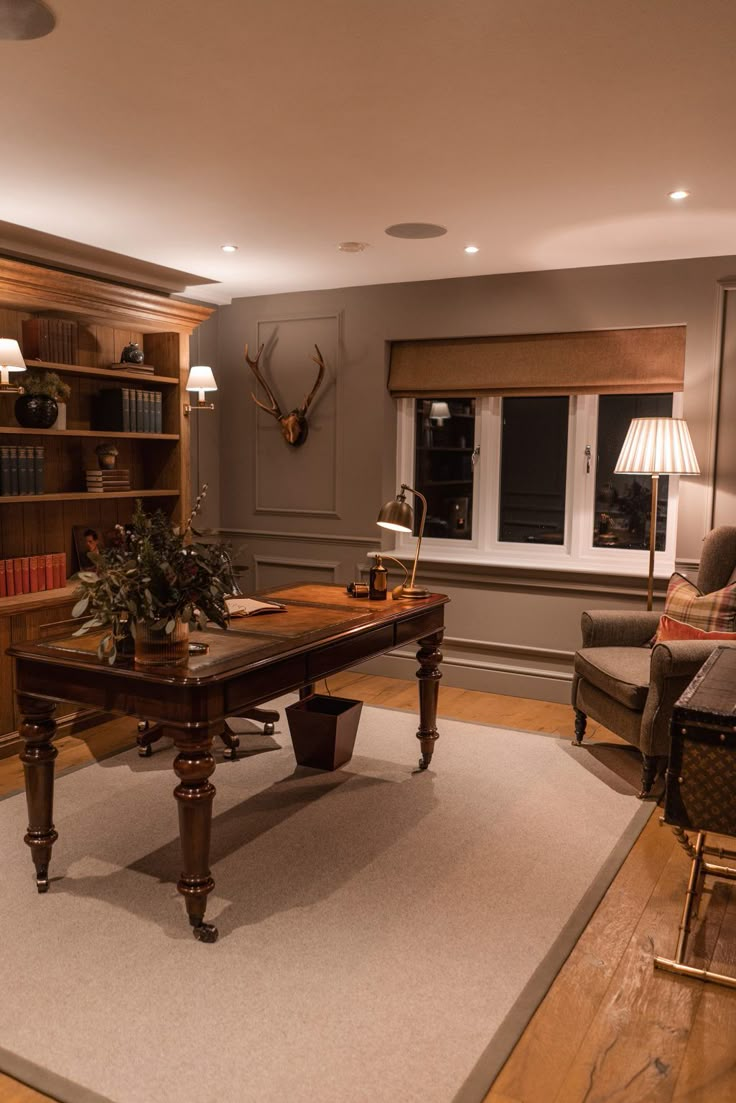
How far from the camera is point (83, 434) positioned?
4.32 m

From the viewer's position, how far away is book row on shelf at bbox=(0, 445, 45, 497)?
406cm

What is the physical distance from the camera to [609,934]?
257cm

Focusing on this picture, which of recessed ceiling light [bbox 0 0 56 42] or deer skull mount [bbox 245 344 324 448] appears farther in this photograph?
deer skull mount [bbox 245 344 324 448]

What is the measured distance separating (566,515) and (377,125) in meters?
2.95

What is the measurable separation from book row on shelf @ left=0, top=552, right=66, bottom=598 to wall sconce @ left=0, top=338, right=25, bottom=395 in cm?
84

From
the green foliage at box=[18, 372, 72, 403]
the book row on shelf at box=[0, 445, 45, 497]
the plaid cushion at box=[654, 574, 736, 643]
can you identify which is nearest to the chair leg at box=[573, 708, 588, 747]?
the plaid cushion at box=[654, 574, 736, 643]

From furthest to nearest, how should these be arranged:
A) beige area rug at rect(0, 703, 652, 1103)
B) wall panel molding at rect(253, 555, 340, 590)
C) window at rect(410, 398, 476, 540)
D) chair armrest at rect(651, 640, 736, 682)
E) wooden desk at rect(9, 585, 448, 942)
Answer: wall panel molding at rect(253, 555, 340, 590) → window at rect(410, 398, 476, 540) → chair armrest at rect(651, 640, 736, 682) → wooden desk at rect(9, 585, 448, 942) → beige area rug at rect(0, 703, 652, 1103)

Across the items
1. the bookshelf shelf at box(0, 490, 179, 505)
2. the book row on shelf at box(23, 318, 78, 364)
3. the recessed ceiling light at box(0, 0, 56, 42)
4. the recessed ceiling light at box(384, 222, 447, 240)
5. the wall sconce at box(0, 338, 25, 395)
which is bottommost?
the bookshelf shelf at box(0, 490, 179, 505)

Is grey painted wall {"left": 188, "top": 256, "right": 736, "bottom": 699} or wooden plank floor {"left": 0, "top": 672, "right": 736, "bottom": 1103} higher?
grey painted wall {"left": 188, "top": 256, "right": 736, "bottom": 699}

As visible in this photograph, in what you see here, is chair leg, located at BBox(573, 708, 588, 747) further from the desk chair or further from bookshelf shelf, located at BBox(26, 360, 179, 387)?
bookshelf shelf, located at BBox(26, 360, 179, 387)

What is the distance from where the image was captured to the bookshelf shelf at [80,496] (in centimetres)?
409

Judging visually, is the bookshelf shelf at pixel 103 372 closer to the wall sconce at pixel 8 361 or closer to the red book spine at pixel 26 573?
the wall sconce at pixel 8 361

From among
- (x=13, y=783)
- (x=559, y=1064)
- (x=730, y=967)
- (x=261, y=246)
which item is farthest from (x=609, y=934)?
(x=261, y=246)

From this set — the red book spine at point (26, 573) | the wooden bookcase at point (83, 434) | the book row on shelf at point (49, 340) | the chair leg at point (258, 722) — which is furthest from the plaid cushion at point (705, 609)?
the book row on shelf at point (49, 340)
